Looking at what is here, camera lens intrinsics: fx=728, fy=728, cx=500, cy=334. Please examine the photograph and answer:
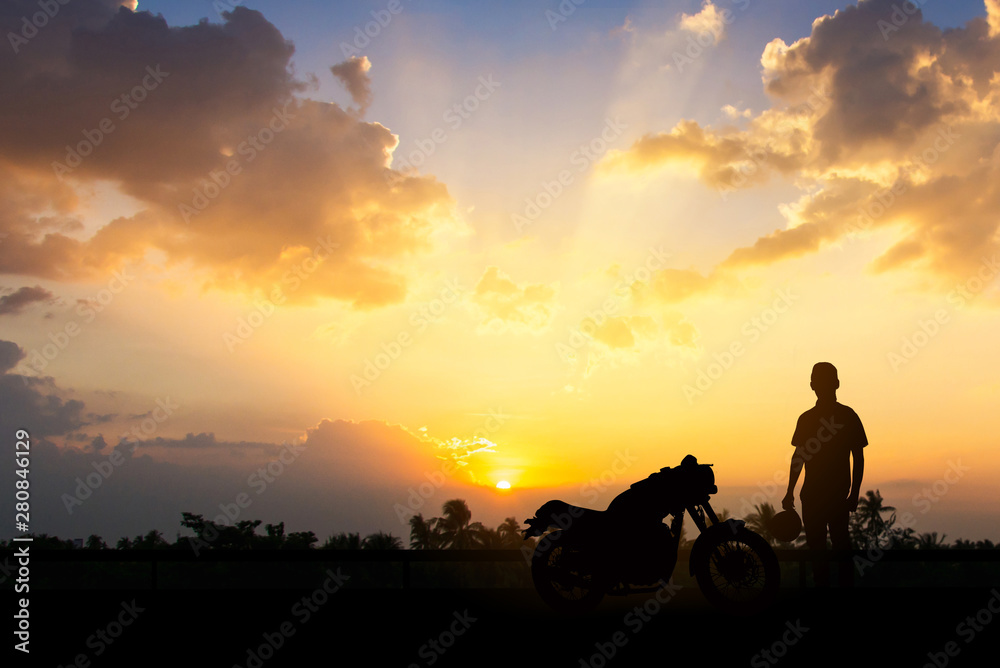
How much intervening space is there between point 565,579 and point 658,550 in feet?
3.48

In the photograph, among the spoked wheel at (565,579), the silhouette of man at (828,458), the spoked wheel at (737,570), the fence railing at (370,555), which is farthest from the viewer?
the fence railing at (370,555)

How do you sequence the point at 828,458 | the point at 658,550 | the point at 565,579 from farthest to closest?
the point at 828,458, the point at 565,579, the point at 658,550

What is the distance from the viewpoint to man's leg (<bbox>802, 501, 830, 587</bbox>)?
9055 millimetres

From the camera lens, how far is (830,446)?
29.2 ft

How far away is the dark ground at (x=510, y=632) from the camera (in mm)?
5973

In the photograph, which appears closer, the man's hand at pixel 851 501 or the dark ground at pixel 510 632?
the dark ground at pixel 510 632

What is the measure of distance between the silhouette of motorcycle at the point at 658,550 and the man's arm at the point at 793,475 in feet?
5.24

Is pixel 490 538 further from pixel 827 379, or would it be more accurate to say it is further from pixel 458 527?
pixel 827 379

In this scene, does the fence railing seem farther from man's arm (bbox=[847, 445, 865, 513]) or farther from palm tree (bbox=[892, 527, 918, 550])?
palm tree (bbox=[892, 527, 918, 550])

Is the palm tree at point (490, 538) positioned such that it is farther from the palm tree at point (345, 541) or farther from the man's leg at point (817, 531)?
the man's leg at point (817, 531)

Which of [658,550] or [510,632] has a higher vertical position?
[658,550]

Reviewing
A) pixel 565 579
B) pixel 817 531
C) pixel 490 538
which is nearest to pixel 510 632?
pixel 565 579

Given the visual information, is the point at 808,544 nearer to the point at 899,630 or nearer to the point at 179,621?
the point at 899,630

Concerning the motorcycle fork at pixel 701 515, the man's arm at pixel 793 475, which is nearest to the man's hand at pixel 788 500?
the man's arm at pixel 793 475
